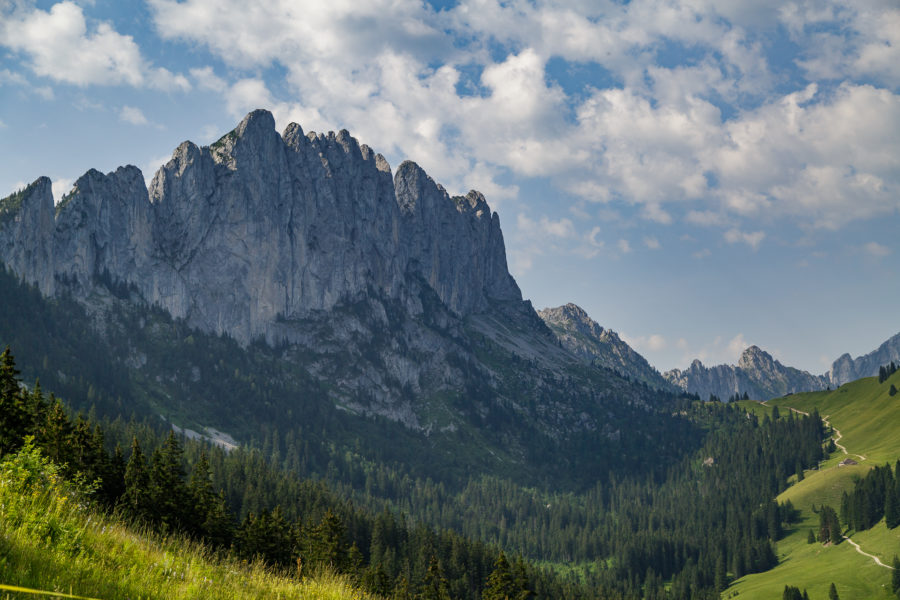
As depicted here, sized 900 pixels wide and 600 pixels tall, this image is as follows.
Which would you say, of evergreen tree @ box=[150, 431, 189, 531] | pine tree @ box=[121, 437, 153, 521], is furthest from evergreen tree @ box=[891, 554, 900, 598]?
pine tree @ box=[121, 437, 153, 521]

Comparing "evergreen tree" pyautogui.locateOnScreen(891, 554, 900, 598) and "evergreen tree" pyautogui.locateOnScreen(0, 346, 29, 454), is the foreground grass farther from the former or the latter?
"evergreen tree" pyautogui.locateOnScreen(891, 554, 900, 598)

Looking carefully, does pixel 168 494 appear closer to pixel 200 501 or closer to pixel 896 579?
pixel 200 501

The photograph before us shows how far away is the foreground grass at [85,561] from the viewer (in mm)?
10281

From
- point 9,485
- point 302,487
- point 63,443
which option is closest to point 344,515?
point 302,487

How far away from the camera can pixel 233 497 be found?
156 m

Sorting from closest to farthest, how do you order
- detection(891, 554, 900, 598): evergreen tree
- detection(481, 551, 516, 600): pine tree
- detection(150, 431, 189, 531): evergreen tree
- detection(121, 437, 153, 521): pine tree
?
1. detection(121, 437, 153, 521): pine tree
2. detection(150, 431, 189, 531): evergreen tree
3. detection(481, 551, 516, 600): pine tree
4. detection(891, 554, 900, 598): evergreen tree

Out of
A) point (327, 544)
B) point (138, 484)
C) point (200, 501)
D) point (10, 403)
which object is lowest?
point (327, 544)

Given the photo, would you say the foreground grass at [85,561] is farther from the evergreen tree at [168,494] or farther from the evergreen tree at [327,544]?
the evergreen tree at [327,544]

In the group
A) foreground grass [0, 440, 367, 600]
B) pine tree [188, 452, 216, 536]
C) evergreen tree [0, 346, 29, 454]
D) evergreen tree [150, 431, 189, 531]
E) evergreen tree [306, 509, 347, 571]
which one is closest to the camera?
foreground grass [0, 440, 367, 600]

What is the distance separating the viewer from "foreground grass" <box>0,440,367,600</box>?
33.7 ft

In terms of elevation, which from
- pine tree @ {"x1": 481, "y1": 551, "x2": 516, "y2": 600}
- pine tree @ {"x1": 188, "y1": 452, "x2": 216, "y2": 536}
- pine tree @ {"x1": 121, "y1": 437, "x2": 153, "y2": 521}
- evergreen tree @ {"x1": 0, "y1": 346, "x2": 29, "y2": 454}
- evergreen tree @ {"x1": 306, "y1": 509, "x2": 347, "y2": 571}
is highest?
evergreen tree @ {"x1": 0, "y1": 346, "x2": 29, "y2": 454}

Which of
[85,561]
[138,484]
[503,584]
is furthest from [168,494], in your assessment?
[85,561]

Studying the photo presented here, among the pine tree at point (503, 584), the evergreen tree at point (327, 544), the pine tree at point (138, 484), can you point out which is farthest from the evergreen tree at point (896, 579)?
the pine tree at point (138, 484)

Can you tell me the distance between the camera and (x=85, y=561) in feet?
37.2
